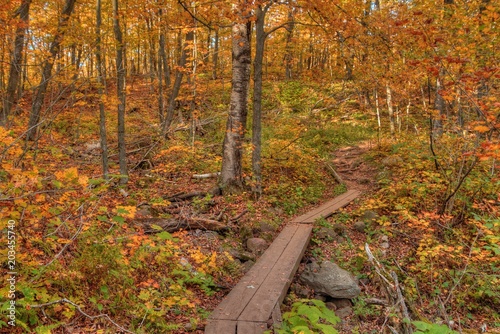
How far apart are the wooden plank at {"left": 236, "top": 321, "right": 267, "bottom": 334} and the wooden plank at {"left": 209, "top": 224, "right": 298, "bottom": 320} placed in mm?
180

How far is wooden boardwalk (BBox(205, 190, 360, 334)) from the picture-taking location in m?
4.08

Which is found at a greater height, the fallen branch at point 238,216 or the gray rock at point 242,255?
the fallen branch at point 238,216

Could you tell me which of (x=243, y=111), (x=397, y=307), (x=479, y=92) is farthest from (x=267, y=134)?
(x=397, y=307)

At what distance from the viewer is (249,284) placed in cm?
516

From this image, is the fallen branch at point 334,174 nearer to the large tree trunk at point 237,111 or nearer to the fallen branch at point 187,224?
the large tree trunk at point 237,111

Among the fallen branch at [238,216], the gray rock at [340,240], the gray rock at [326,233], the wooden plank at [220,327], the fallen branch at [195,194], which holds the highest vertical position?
the fallen branch at [195,194]

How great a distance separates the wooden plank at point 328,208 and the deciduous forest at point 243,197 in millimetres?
359

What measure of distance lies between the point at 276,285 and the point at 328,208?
519 centimetres

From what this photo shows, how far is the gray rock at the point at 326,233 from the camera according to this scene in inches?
319

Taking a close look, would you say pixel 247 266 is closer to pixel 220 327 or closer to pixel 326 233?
pixel 220 327

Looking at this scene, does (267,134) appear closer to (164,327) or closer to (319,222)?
(319,222)

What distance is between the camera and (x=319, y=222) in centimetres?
847

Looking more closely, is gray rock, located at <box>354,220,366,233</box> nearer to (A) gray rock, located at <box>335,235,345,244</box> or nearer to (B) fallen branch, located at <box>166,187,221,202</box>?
(A) gray rock, located at <box>335,235,345,244</box>

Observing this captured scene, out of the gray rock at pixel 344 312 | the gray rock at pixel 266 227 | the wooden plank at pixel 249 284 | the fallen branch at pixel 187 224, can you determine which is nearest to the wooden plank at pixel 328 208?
the gray rock at pixel 266 227
